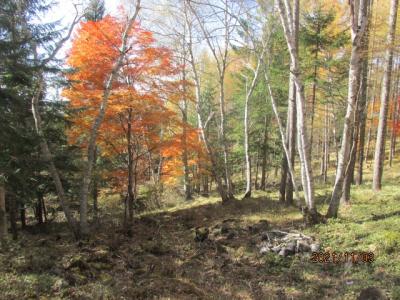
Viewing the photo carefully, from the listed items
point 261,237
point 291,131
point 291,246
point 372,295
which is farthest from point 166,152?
point 372,295

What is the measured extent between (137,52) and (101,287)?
25.4 feet

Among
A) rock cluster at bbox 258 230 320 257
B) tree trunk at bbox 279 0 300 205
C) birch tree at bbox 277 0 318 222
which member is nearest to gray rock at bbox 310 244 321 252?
rock cluster at bbox 258 230 320 257

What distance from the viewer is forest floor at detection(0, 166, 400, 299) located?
5.35 m

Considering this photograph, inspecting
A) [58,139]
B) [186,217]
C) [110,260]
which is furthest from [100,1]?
[110,260]

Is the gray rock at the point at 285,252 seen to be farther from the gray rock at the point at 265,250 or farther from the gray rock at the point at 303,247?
the gray rock at the point at 265,250

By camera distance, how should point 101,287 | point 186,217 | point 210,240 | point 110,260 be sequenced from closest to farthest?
point 101,287 → point 110,260 → point 210,240 → point 186,217

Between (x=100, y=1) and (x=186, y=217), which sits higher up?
(x=100, y=1)

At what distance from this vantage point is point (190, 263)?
285 inches

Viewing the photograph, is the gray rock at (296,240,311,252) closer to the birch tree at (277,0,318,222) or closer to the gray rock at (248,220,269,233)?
the birch tree at (277,0,318,222)

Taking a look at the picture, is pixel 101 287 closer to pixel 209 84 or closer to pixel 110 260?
pixel 110 260
